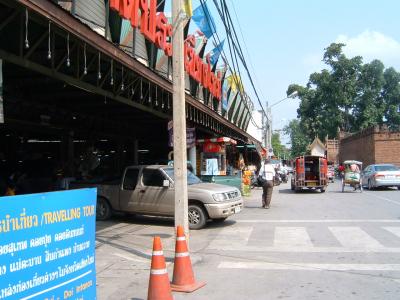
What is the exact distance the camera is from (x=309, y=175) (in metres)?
27.5

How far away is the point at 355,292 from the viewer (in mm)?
6531

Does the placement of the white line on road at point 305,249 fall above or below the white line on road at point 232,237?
below

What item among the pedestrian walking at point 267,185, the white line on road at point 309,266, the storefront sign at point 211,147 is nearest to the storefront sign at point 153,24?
the pedestrian walking at point 267,185

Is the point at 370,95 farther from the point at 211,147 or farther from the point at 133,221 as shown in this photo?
the point at 133,221

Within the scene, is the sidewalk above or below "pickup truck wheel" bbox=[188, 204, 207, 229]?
below

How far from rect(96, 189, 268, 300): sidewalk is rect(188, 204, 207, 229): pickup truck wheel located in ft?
0.67

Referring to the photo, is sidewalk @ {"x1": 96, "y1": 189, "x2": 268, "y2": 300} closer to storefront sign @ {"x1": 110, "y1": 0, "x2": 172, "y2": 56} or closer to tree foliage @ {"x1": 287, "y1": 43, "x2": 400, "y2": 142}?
storefront sign @ {"x1": 110, "y1": 0, "x2": 172, "y2": 56}

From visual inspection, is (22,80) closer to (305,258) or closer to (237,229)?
(237,229)

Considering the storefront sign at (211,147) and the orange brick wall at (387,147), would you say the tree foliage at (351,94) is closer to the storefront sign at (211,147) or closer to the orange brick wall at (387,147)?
the orange brick wall at (387,147)

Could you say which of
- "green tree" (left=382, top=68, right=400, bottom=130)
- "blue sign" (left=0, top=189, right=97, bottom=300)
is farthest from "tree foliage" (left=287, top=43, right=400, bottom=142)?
"blue sign" (left=0, top=189, right=97, bottom=300)

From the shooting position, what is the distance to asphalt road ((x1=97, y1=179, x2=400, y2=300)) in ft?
22.2

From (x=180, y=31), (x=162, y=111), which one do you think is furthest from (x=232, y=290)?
(x=162, y=111)

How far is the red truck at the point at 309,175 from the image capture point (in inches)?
1021

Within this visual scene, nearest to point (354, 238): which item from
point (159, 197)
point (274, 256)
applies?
point (274, 256)
